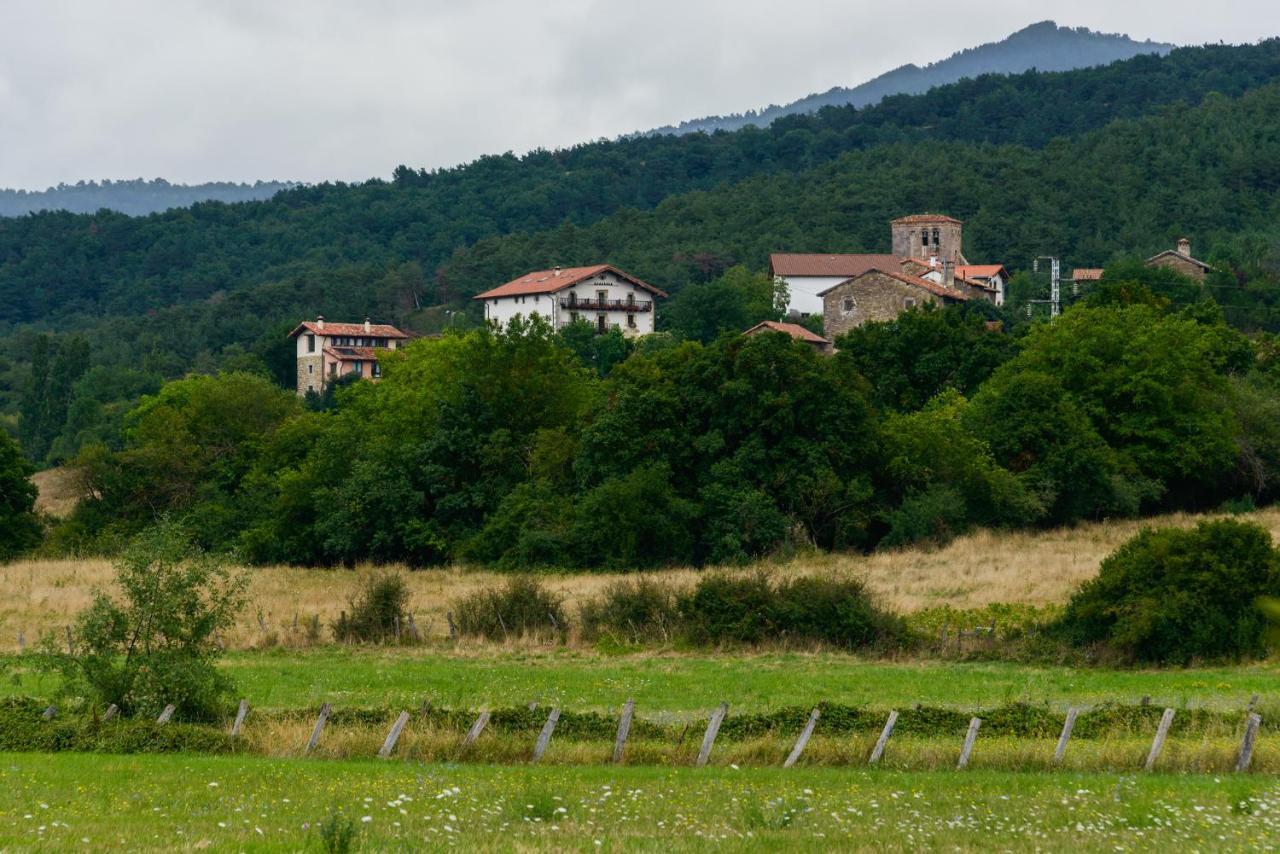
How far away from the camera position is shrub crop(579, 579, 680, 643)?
37.2m

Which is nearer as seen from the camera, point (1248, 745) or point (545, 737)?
point (1248, 745)

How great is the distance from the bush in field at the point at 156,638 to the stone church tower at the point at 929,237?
11018cm

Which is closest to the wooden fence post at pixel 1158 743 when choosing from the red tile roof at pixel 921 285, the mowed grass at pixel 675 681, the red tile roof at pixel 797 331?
the mowed grass at pixel 675 681

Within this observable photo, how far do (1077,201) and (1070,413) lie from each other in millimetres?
100750

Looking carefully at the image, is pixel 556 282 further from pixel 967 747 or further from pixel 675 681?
pixel 967 747

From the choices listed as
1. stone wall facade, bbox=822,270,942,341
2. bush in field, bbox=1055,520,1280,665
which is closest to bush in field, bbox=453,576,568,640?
bush in field, bbox=1055,520,1280,665

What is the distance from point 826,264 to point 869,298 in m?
20.2

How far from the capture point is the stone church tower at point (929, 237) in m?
130

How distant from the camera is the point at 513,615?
38.3 m

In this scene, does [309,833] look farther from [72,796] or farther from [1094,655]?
[1094,655]

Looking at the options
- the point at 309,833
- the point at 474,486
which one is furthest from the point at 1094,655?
the point at 474,486

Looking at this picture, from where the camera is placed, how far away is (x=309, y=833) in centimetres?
1488

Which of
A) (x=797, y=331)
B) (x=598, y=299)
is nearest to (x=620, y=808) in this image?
(x=797, y=331)

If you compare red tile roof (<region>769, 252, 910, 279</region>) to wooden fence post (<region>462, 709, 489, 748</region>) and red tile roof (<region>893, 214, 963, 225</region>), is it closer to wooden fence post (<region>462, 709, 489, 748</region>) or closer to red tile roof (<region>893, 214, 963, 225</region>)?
red tile roof (<region>893, 214, 963, 225</region>)
